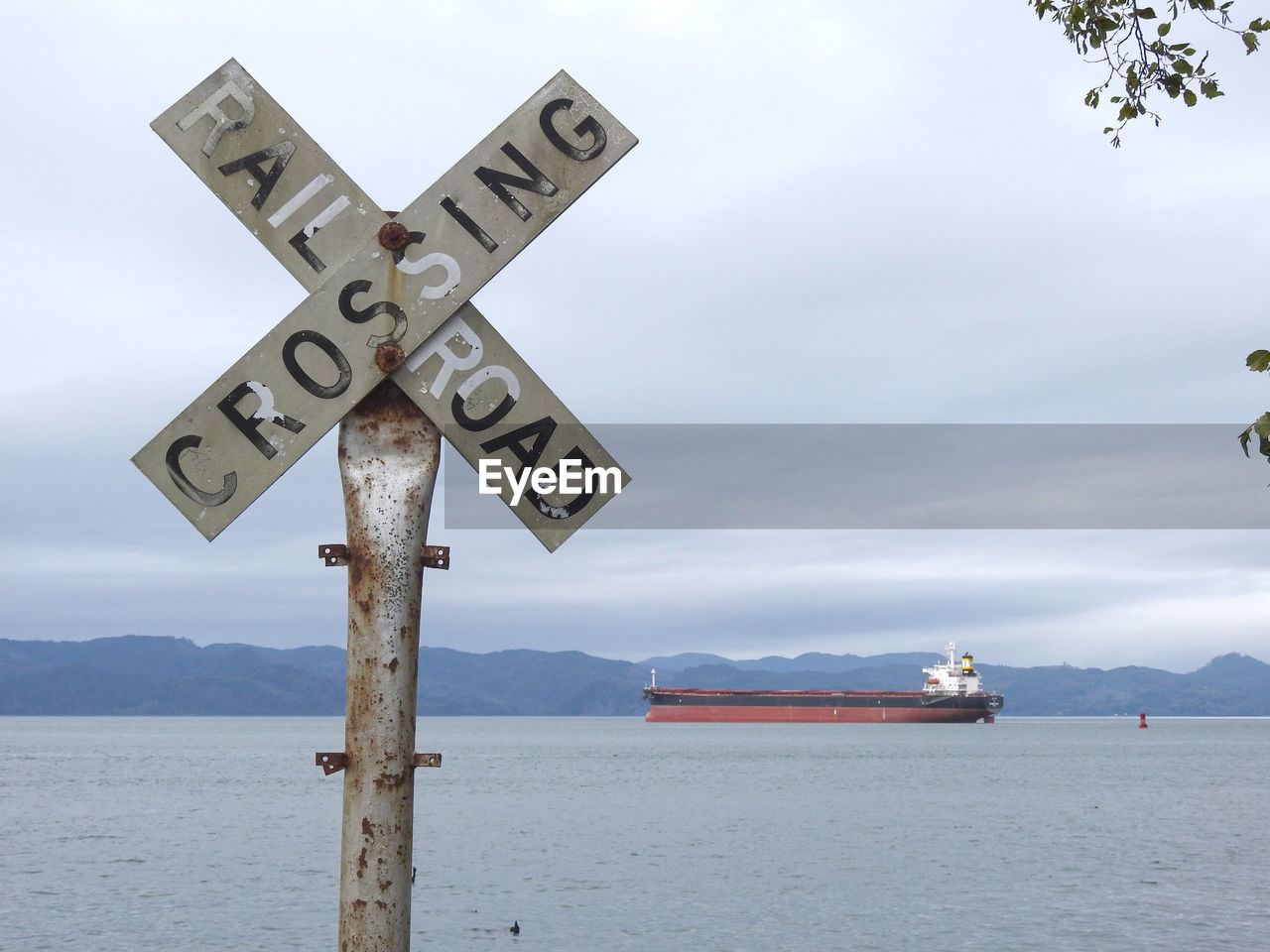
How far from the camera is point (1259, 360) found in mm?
4293

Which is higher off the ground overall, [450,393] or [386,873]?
[450,393]

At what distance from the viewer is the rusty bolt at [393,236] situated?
3.24m

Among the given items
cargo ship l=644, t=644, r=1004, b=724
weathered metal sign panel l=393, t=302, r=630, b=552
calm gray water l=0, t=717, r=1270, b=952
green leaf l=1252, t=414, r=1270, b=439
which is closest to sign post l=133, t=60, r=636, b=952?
weathered metal sign panel l=393, t=302, r=630, b=552

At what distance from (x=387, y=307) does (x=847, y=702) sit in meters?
158

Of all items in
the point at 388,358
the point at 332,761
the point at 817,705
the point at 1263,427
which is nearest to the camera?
the point at 332,761

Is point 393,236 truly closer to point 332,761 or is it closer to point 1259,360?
point 332,761

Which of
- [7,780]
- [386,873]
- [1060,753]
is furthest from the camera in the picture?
[1060,753]

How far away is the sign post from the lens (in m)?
3.11

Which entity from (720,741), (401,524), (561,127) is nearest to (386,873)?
(401,524)

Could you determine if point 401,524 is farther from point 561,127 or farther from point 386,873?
point 561,127

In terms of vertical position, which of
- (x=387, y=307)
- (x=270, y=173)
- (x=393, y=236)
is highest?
(x=270, y=173)

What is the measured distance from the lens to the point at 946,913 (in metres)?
28.5

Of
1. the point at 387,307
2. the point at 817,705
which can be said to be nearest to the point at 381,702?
the point at 387,307

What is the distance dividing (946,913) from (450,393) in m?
28.1
